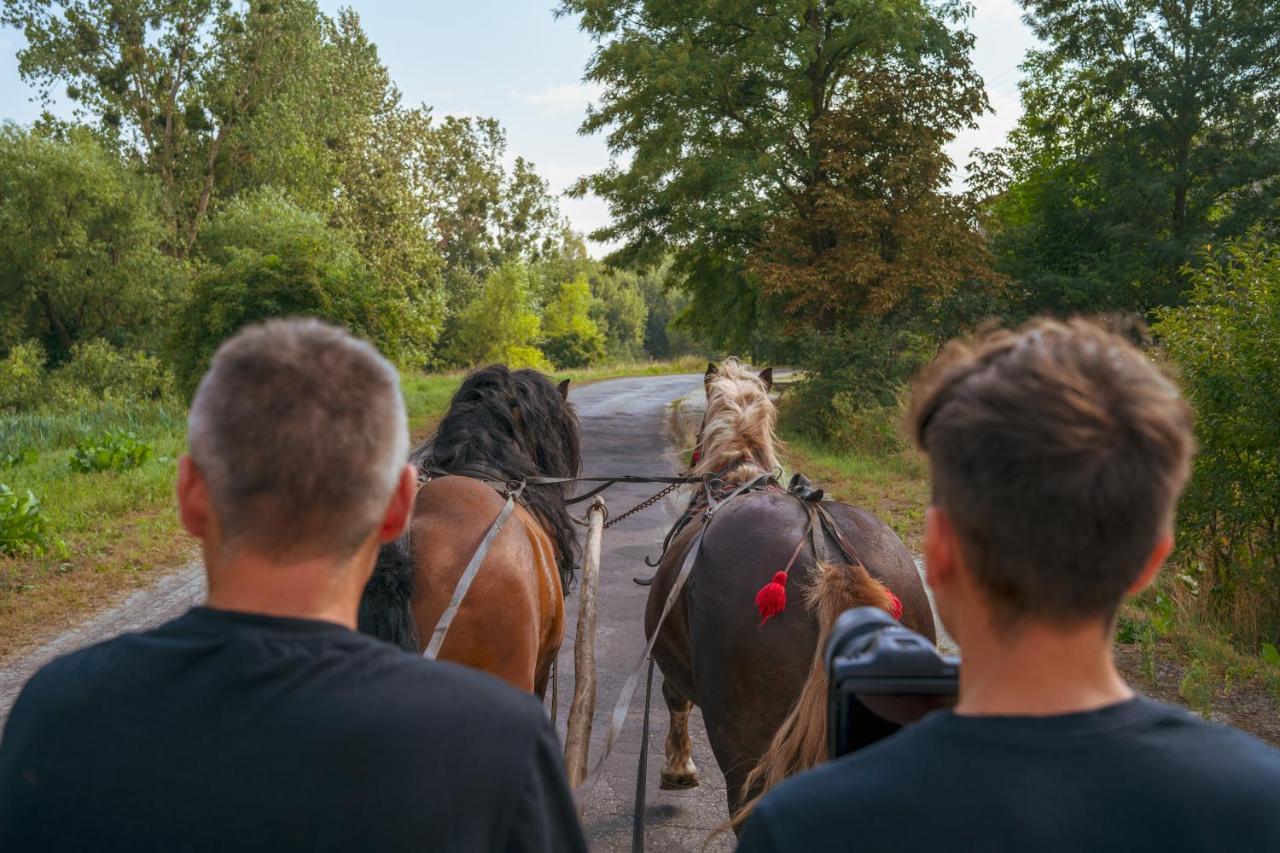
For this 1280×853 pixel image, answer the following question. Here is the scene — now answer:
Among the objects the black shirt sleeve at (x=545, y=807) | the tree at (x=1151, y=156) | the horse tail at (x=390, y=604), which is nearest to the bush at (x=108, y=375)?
the tree at (x=1151, y=156)

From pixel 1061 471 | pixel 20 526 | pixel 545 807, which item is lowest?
pixel 20 526

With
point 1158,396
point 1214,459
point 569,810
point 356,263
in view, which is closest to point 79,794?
point 569,810

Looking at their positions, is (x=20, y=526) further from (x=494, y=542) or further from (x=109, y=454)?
(x=494, y=542)

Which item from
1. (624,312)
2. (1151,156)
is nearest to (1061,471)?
(1151,156)

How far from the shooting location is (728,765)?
3471mm

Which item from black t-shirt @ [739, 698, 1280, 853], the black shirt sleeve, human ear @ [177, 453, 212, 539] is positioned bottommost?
the black shirt sleeve

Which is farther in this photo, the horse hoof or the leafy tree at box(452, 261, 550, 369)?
the leafy tree at box(452, 261, 550, 369)

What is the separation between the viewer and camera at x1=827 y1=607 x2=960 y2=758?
1.34 metres

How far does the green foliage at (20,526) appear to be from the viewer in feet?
28.6

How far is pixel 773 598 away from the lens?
3.16m

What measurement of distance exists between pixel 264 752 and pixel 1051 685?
92cm

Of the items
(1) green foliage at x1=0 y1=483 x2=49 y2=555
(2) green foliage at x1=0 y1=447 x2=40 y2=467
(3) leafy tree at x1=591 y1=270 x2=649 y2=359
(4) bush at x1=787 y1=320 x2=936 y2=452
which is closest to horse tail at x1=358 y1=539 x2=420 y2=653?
(1) green foliage at x1=0 y1=483 x2=49 y2=555

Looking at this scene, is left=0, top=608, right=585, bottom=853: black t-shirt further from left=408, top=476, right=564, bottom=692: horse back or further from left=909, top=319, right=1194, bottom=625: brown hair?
left=408, top=476, right=564, bottom=692: horse back

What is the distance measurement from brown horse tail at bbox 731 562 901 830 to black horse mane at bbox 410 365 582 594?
62.8 inches
